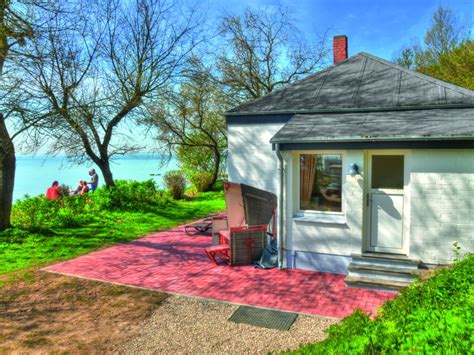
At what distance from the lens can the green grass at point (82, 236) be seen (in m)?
9.35

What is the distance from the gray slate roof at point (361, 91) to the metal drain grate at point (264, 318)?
5.49 m

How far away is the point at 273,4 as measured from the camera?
22109 millimetres

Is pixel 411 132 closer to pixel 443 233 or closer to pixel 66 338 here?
pixel 443 233

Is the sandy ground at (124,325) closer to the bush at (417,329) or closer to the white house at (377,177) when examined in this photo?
the bush at (417,329)

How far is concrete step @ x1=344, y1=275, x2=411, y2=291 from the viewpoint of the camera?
691cm

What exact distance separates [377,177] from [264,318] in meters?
3.94

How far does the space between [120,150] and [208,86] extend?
24.6ft

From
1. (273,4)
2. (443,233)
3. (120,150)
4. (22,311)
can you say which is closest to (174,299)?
(22,311)

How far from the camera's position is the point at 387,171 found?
25.1 feet

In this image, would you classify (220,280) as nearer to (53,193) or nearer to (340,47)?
(340,47)

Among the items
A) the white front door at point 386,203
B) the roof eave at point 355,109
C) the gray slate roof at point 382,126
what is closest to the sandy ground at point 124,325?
the white front door at point 386,203

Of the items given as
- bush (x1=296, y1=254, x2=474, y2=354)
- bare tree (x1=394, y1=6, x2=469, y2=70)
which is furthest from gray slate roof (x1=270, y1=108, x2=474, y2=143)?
bare tree (x1=394, y1=6, x2=469, y2=70)

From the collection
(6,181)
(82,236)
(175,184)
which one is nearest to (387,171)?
(82,236)

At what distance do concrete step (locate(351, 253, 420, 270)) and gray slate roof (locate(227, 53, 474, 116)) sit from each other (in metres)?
3.67
